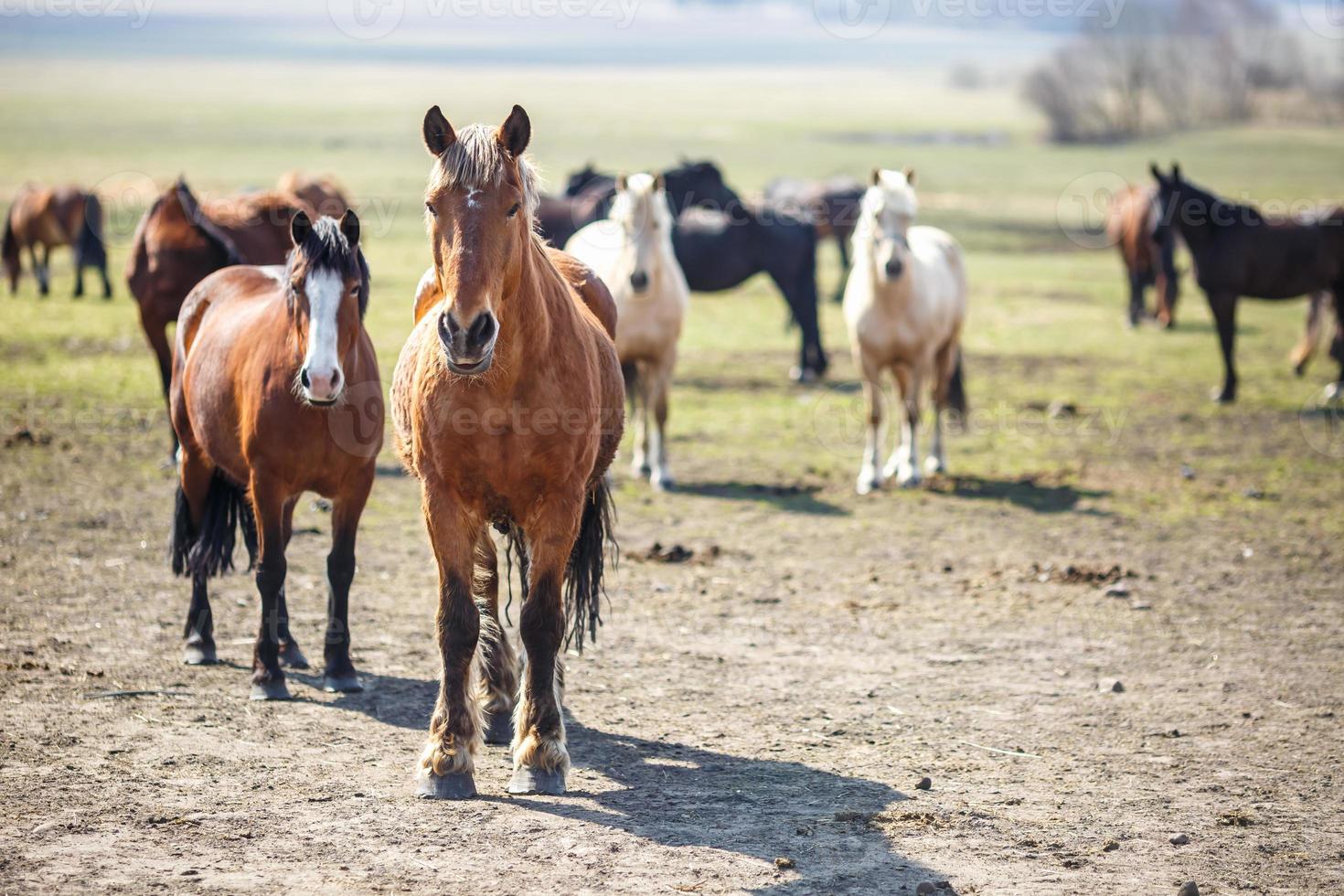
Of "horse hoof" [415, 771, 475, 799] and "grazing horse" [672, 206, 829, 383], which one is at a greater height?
"grazing horse" [672, 206, 829, 383]

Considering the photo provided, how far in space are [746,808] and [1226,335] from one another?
34.6 ft

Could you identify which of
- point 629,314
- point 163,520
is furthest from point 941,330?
point 163,520

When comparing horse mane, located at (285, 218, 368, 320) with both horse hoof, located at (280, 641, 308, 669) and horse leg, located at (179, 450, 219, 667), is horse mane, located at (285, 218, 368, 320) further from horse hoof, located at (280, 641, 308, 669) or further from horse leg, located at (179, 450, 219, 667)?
horse hoof, located at (280, 641, 308, 669)

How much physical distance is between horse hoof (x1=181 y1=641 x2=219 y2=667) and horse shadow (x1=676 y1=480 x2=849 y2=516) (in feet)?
14.6

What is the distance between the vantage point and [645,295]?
1009 centimetres

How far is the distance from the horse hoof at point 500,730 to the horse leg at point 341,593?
774mm

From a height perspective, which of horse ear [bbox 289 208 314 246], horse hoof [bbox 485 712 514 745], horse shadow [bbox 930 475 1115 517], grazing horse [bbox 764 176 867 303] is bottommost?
horse hoof [bbox 485 712 514 745]

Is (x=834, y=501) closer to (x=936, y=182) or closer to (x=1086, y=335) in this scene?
(x=1086, y=335)

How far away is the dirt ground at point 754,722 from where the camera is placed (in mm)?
4367

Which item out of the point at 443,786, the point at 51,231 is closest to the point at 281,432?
the point at 443,786

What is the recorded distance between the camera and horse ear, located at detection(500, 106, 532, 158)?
14.8 ft

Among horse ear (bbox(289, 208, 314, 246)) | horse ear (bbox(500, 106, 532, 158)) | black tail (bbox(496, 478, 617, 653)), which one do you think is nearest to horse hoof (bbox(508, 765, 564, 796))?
black tail (bbox(496, 478, 617, 653))

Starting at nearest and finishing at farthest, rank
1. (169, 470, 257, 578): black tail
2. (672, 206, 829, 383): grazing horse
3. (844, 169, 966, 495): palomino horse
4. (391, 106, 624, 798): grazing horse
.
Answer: (391, 106, 624, 798): grazing horse → (169, 470, 257, 578): black tail → (844, 169, 966, 495): palomino horse → (672, 206, 829, 383): grazing horse

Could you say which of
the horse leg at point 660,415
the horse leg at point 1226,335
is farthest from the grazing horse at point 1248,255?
the horse leg at point 660,415
